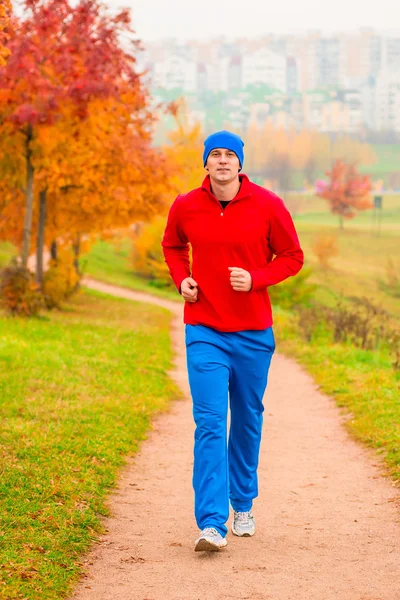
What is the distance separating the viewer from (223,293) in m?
5.23

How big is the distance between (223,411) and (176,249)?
102 centimetres

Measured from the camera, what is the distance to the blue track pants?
5.13 metres

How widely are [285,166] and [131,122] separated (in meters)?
112

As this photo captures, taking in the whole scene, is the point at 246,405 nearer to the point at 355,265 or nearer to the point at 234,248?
the point at 234,248

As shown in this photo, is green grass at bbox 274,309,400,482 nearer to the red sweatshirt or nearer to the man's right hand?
the red sweatshirt

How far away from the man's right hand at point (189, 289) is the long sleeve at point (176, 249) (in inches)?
4.6

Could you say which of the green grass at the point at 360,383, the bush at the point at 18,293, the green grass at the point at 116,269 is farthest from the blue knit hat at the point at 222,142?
the green grass at the point at 116,269

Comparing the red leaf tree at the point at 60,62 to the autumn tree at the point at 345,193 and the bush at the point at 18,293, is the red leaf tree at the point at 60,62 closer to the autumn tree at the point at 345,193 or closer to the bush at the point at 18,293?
the bush at the point at 18,293

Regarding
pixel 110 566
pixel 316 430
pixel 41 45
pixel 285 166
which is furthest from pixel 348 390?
pixel 285 166

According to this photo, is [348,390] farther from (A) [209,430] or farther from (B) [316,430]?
(A) [209,430]

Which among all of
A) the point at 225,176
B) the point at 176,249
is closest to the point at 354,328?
the point at 176,249

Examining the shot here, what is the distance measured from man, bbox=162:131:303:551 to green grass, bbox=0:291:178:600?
2.84 feet

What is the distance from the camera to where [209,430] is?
16.9ft

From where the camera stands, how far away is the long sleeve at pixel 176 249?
5453 millimetres
